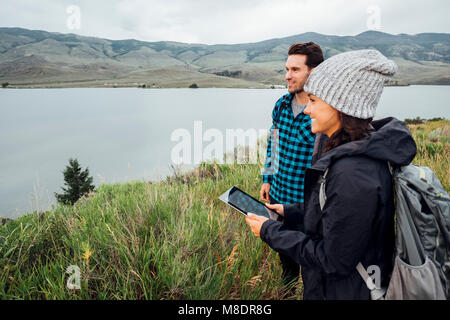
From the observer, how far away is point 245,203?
5.79 feet

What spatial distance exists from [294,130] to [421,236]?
1.47 meters

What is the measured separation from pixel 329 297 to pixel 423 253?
45 centimetres

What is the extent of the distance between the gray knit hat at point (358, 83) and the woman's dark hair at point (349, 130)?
39 mm

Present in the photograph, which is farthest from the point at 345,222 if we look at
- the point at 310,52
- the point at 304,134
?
the point at 310,52

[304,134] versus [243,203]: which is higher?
[304,134]

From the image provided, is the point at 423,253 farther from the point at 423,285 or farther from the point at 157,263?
the point at 157,263

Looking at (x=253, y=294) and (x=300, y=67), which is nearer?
(x=253, y=294)

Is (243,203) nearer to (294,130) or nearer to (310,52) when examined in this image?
(294,130)

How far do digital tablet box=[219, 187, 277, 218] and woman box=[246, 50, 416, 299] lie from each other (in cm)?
33

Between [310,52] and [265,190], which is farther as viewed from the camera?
[265,190]

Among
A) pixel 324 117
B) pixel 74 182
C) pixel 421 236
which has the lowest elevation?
pixel 74 182

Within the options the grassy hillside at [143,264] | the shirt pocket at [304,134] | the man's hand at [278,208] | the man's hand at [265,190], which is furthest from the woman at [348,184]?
the man's hand at [265,190]
